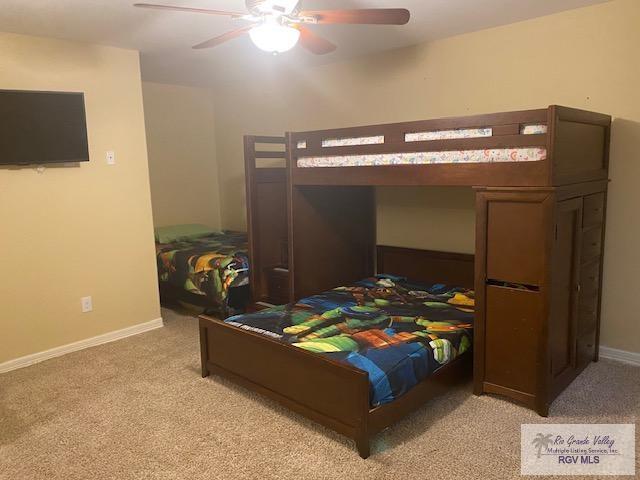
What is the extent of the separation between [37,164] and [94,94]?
671mm

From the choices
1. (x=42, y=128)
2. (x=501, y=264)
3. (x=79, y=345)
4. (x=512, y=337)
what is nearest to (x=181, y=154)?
(x=42, y=128)

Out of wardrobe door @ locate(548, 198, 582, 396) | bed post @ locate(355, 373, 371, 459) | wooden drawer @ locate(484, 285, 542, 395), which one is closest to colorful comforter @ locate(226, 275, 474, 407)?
bed post @ locate(355, 373, 371, 459)

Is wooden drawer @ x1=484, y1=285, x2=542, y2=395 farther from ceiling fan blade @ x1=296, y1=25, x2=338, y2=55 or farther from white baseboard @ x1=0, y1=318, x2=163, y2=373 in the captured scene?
white baseboard @ x1=0, y1=318, x2=163, y2=373

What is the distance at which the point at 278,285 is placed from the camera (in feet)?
13.5

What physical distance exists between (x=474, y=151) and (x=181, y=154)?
374 cm

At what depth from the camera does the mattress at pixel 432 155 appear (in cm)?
254

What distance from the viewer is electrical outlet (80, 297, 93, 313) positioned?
12.3 feet

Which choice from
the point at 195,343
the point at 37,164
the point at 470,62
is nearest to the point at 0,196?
the point at 37,164

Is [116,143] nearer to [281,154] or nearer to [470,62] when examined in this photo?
[281,154]

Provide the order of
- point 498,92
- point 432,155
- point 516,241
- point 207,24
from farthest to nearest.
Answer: point 498,92 < point 207,24 < point 432,155 < point 516,241

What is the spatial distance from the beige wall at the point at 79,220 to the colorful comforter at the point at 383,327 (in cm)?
133

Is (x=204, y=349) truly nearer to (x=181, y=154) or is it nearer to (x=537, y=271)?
(x=537, y=271)

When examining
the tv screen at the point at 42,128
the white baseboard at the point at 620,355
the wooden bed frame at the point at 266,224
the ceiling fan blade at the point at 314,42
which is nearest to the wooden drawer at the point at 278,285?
the wooden bed frame at the point at 266,224

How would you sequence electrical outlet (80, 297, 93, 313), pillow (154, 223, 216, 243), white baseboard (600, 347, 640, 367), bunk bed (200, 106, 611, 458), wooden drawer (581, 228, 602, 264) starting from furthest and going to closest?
pillow (154, 223, 216, 243)
electrical outlet (80, 297, 93, 313)
white baseboard (600, 347, 640, 367)
wooden drawer (581, 228, 602, 264)
bunk bed (200, 106, 611, 458)
